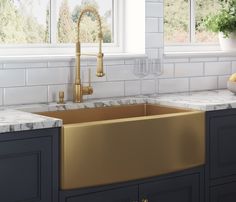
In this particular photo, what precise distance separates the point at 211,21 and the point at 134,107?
1.09m

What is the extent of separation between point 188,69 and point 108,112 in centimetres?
92

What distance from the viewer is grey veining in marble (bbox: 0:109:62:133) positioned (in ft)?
9.34

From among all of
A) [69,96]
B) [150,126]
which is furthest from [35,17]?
[150,126]

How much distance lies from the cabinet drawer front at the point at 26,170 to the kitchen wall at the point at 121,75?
76cm

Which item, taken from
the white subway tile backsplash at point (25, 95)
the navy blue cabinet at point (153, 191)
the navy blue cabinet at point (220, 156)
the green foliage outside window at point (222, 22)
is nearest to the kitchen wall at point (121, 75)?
the white subway tile backsplash at point (25, 95)

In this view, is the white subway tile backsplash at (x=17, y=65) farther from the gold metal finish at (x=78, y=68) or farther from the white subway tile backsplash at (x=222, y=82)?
the white subway tile backsplash at (x=222, y=82)

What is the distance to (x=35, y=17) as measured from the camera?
12.9 feet

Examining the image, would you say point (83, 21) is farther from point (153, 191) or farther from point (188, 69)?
point (153, 191)

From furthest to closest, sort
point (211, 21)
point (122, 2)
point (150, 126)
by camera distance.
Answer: point (211, 21) → point (122, 2) → point (150, 126)

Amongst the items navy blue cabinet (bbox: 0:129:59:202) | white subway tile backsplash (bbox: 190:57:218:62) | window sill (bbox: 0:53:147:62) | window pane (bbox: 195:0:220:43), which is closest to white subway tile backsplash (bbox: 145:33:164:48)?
window sill (bbox: 0:53:147:62)

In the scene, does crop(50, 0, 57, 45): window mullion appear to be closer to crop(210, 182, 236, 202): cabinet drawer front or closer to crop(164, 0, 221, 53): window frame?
crop(164, 0, 221, 53): window frame

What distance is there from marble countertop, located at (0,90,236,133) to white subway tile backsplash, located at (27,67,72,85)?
6.8 inches

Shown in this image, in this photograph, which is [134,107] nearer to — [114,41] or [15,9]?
[114,41]

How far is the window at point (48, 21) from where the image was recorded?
381 cm
